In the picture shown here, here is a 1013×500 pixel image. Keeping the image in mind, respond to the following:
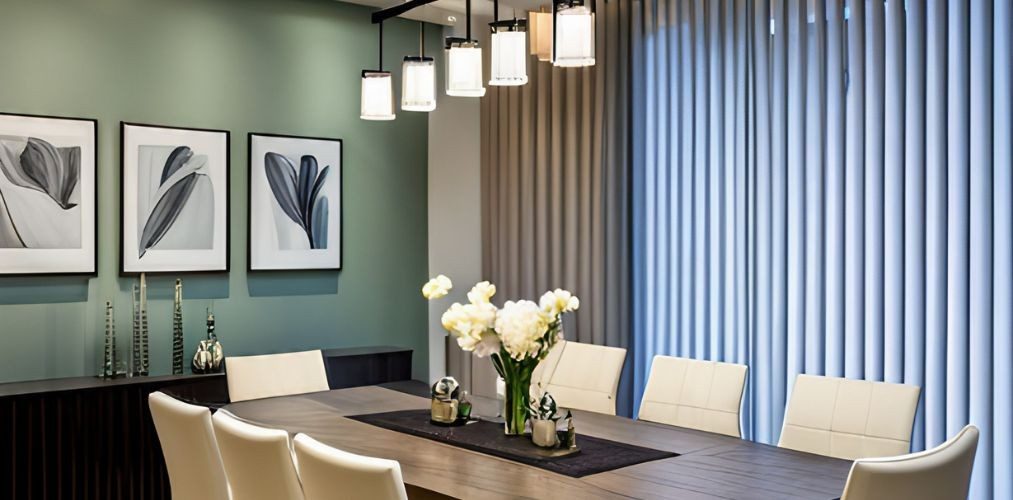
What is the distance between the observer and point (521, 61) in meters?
3.22

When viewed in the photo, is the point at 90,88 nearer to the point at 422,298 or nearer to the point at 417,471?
the point at 422,298

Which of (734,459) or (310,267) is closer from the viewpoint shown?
(734,459)

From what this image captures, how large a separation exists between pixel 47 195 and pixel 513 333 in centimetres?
272

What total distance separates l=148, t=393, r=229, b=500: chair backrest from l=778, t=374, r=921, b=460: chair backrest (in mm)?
1856

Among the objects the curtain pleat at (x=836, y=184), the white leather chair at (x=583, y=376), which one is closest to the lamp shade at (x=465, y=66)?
the white leather chair at (x=583, y=376)

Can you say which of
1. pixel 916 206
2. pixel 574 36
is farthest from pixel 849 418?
pixel 574 36

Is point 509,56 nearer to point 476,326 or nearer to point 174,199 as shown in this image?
point 476,326

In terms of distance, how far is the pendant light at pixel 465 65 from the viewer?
3377 mm

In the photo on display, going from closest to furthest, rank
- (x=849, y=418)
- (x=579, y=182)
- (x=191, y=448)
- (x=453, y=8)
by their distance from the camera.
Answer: (x=191, y=448) → (x=849, y=418) → (x=579, y=182) → (x=453, y=8)

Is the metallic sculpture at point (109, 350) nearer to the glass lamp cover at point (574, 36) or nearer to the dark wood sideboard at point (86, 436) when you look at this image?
the dark wood sideboard at point (86, 436)

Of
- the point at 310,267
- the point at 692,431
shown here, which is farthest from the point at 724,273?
the point at 310,267

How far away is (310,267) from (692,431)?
279 cm

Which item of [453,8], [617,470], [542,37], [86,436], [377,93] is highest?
[453,8]

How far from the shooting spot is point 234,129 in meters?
5.15
